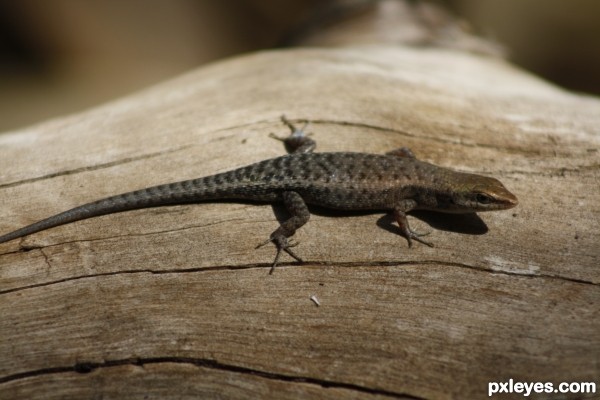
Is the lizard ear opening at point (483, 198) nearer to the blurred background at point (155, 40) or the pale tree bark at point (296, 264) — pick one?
the pale tree bark at point (296, 264)

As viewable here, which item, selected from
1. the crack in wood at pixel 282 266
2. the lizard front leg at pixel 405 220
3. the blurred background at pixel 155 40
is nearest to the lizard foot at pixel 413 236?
the lizard front leg at pixel 405 220

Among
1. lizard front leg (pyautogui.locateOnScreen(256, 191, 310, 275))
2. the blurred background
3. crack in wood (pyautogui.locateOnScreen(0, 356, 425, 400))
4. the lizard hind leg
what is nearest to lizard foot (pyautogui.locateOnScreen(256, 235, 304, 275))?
lizard front leg (pyautogui.locateOnScreen(256, 191, 310, 275))

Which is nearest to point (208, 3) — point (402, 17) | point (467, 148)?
point (402, 17)

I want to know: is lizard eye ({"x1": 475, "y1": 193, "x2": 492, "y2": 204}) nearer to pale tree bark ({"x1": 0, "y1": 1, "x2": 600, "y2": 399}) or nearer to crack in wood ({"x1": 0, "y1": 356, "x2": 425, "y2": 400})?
Result: pale tree bark ({"x1": 0, "y1": 1, "x2": 600, "y2": 399})

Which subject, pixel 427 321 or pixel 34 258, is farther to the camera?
pixel 34 258

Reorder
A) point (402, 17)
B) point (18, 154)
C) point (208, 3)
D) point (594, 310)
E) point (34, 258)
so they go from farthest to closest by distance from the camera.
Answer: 1. point (208, 3)
2. point (402, 17)
3. point (18, 154)
4. point (34, 258)
5. point (594, 310)

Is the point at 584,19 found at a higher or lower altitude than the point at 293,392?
higher

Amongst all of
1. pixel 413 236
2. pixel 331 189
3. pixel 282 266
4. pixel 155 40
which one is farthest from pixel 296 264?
pixel 155 40

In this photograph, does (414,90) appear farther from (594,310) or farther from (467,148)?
(594,310)
